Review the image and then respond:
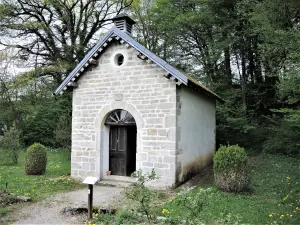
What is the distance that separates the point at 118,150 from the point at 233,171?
14.1ft

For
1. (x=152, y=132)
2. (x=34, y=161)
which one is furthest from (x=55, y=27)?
(x=152, y=132)

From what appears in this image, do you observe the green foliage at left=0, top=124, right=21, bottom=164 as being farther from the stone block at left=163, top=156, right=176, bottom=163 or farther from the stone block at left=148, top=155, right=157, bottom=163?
the stone block at left=163, top=156, right=176, bottom=163

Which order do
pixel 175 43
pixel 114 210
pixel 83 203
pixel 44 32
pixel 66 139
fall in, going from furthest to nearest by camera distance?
1. pixel 44 32
2. pixel 175 43
3. pixel 66 139
4. pixel 83 203
5. pixel 114 210

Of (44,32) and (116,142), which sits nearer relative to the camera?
(116,142)

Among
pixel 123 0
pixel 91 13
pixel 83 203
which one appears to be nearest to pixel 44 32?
pixel 91 13

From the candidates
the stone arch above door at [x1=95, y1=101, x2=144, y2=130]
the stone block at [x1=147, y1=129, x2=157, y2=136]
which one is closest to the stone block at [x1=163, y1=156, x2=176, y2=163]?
the stone block at [x1=147, y1=129, x2=157, y2=136]

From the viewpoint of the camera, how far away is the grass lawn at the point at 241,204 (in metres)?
4.89

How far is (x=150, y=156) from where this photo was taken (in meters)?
9.59

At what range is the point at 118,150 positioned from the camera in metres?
10.7

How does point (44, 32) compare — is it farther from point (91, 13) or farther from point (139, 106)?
point (139, 106)

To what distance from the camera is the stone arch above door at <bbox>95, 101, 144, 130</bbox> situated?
989cm

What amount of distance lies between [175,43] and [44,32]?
34.0ft

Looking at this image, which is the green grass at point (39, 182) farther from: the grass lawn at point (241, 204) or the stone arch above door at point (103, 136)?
the grass lawn at point (241, 204)

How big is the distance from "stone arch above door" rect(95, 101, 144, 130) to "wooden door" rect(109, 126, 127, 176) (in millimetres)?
570
